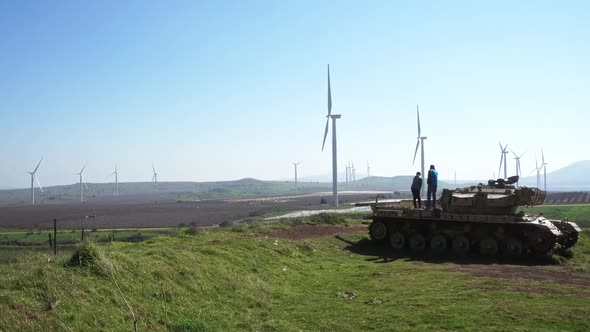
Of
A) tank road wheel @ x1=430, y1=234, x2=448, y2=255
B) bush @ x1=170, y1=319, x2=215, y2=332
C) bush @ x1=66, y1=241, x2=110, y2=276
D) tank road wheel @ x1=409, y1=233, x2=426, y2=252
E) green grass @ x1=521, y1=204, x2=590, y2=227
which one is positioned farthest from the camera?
green grass @ x1=521, y1=204, x2=590, y2=227

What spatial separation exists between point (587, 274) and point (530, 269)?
68.5 inches

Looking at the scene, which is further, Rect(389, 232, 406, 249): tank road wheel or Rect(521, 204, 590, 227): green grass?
Rect(521, 204, 590, 227): green grass

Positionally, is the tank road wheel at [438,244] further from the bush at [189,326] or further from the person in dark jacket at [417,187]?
the bush at [189,326]

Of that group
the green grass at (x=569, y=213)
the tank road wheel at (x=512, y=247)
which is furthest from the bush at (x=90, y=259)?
the green grass at (x=569, y=213)

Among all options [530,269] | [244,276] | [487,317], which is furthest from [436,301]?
[530,269]

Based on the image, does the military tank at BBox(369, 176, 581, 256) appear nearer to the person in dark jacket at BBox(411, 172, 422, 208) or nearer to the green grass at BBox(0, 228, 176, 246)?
the person in dark jacket at BBox(411, 172, 422, 208)

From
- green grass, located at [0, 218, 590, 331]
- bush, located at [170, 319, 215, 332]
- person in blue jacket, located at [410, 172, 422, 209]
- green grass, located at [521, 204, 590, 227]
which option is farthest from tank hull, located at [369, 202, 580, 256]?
green grass, located at [521, 204, 590, 227]

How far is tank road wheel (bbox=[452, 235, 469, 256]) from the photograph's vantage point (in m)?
23.3

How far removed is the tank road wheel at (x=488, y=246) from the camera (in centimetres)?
2267

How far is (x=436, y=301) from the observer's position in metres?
13.2

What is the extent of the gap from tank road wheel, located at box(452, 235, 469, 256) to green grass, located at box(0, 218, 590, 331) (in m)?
5.93

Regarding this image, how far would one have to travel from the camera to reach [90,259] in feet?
37.4

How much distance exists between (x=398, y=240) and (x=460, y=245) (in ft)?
9.44

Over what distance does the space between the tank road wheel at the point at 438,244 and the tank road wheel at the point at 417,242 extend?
422 millimetres
